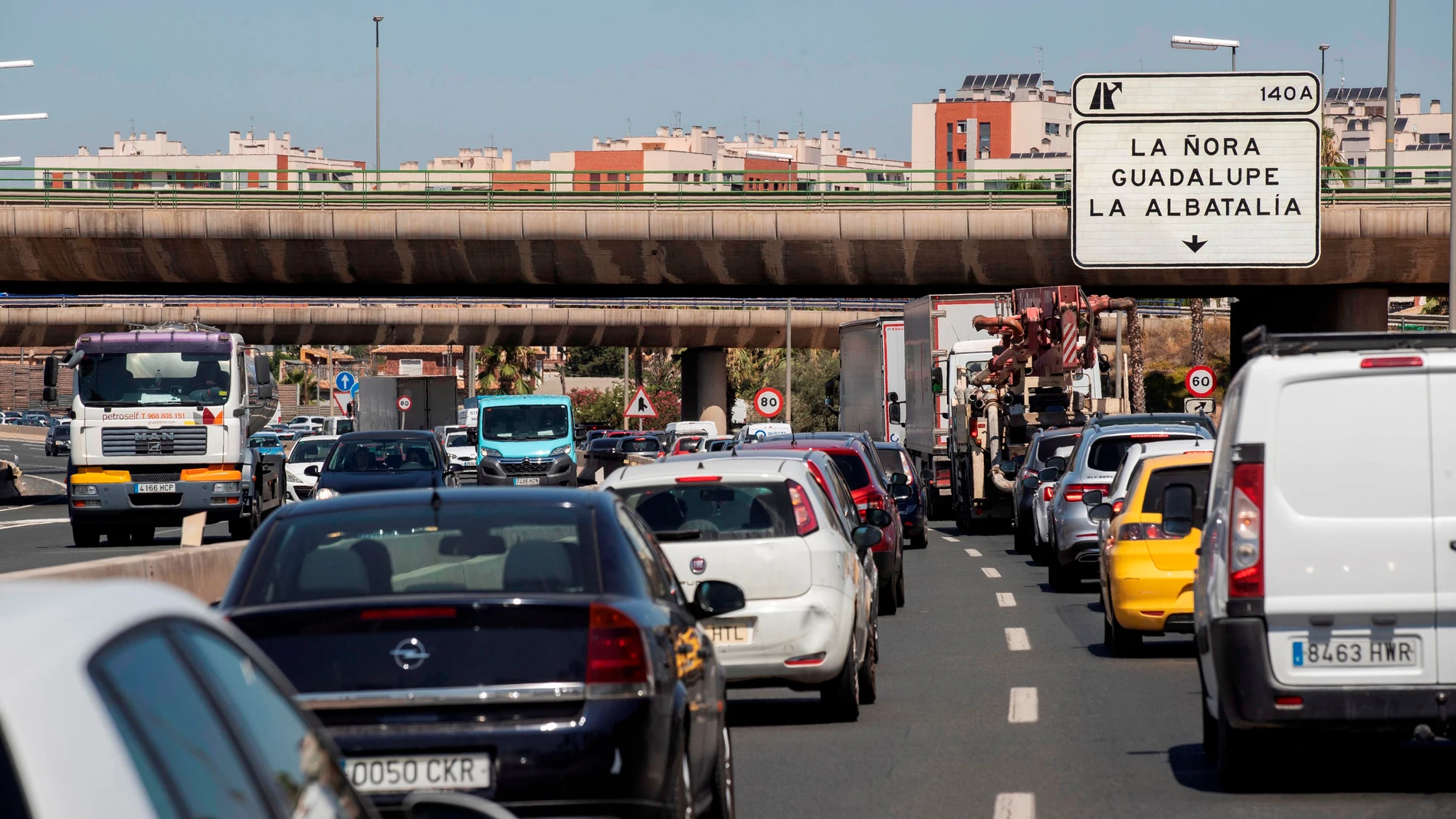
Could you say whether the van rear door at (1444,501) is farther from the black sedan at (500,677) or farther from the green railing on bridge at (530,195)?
the green railing on bridge at (530,195)

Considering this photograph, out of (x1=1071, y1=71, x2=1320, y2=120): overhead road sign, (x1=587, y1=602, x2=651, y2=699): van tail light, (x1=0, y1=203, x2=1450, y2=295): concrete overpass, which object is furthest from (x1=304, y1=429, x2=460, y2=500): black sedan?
(x1=587, y1=602, x2=651, y2=699): van tail light

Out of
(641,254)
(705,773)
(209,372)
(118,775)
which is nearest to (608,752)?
(705,773)

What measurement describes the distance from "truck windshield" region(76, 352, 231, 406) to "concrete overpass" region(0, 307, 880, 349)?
4036 cm

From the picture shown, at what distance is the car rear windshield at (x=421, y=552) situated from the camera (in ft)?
20.6

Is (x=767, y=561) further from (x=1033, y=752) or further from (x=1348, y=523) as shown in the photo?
(x=1348, y=523)

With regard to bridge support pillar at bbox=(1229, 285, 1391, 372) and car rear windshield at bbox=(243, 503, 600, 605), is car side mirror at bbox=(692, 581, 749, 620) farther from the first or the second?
bridge support pillar at bbox=(1229, 285, 1391, 372)

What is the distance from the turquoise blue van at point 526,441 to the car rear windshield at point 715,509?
98.5 feet

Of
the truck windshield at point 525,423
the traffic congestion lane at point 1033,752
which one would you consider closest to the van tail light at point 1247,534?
the traffic congestion lane at point 1033,752

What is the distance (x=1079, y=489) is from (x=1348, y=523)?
11906mm

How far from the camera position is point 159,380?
29.3m

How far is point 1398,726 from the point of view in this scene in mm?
8062

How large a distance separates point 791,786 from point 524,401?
3369 centimetres

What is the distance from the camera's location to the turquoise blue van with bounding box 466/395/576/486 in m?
41.2

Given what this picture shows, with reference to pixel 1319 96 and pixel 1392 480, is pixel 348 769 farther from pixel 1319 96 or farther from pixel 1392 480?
pixel 1319 96
